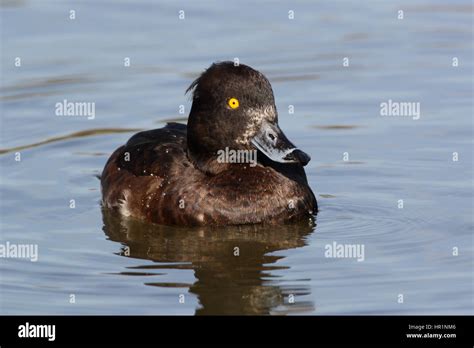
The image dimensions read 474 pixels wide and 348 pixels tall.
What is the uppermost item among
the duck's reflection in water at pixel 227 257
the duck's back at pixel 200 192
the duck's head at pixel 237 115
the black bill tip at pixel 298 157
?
the duck's head at pixel 237 115

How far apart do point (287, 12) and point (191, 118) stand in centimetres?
666

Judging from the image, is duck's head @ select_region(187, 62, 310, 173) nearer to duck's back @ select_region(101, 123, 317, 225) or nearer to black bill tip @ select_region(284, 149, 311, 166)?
black bill tip @ select_region(284, 149, 311, 166)

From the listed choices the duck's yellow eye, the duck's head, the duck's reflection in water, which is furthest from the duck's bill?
the duck's reflection in water

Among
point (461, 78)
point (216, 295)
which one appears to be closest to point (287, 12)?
point (461, 78)

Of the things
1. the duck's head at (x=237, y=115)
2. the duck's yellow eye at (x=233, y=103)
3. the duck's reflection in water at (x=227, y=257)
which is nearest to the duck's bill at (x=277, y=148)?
the duck's head at (x=237, y=115)

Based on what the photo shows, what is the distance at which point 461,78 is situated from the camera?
14680mm

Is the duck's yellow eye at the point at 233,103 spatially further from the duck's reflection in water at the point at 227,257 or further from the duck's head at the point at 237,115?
the duck's reflection in water at the point at 227,257

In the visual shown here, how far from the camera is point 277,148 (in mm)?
10555

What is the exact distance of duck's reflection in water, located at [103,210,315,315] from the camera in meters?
8.92

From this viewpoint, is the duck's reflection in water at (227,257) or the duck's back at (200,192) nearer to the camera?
the duck's reflection in water at (227,257)

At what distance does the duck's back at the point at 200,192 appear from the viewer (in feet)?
35.1

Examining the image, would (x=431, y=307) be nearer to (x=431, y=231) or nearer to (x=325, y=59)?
(x=431, y=231)

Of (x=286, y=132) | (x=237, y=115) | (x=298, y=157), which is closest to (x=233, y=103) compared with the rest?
(x=237, y=115)

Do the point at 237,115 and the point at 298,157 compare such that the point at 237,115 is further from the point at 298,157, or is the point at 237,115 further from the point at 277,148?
the point at 298,157
